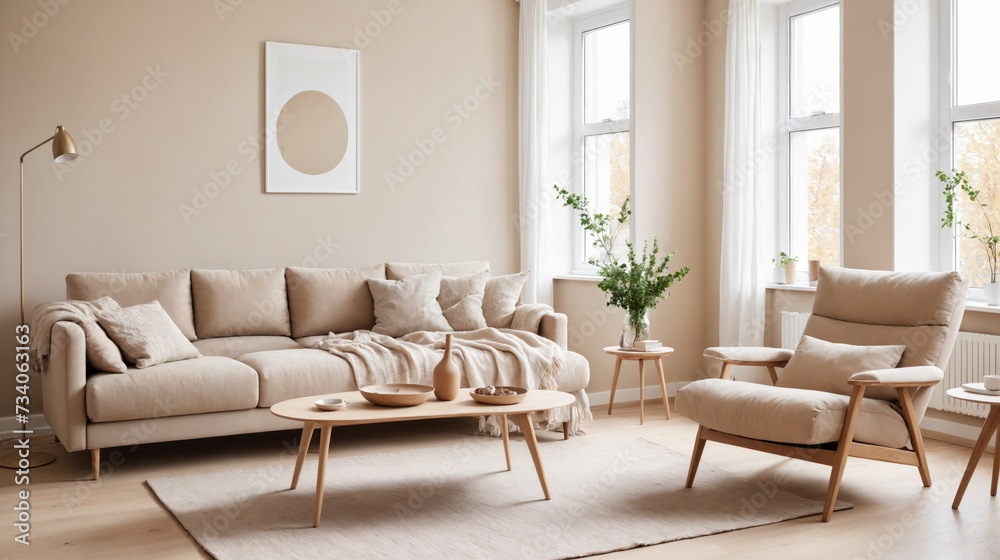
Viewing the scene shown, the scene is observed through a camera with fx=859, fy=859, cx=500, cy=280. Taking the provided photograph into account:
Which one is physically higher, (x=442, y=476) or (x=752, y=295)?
(x=752, y=295)

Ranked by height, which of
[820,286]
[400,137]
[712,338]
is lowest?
[712,338]

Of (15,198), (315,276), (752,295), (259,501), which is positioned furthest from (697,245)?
(15,198)

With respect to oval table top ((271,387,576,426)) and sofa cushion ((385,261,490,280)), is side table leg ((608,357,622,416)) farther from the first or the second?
oval table top ((271,387,576,426))

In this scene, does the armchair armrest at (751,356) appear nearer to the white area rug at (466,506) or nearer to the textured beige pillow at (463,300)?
the white area rug at (466,506)

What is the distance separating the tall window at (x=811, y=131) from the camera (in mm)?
5219

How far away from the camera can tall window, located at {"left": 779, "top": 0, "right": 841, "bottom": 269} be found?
5.22 m

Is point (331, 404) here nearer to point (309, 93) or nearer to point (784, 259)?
point (309, 93)

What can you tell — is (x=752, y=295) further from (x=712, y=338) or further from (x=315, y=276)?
(x=315, y=276)

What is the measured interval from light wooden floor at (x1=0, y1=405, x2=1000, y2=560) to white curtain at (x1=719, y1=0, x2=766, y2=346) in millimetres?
945

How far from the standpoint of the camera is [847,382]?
132 inches

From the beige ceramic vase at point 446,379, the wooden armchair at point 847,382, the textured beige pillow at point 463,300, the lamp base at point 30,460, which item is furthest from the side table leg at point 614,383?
the lamp base at point 30,460

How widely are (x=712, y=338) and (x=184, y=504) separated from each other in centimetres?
359

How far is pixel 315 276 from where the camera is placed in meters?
5.00

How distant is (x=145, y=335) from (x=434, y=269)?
6.13 feet
